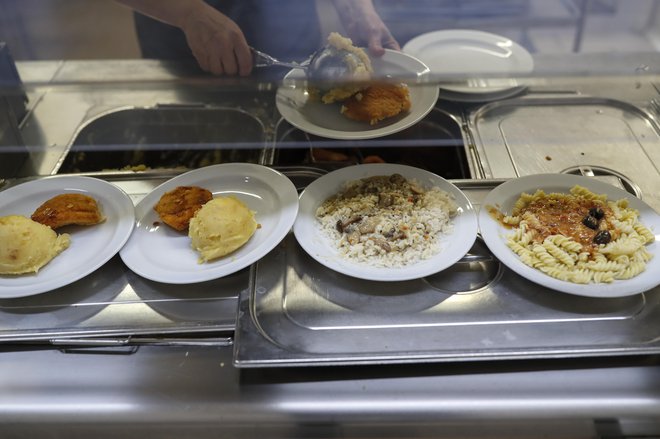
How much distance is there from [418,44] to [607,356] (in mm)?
1109

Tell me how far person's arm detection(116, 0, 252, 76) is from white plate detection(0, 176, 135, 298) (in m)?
0.48

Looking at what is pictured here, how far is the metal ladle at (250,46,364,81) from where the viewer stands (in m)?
1.41

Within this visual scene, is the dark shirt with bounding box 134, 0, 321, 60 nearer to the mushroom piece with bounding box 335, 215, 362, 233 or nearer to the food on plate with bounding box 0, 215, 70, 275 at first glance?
the mushroom piece with bounding box 335, 215, 362, 233

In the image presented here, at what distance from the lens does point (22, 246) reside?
138 cm

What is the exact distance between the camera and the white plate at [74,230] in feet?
4.51

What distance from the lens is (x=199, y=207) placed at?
1.53 metres

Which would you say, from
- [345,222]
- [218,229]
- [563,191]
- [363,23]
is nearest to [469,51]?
[363,23]

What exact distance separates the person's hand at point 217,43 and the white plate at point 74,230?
1.57 ft

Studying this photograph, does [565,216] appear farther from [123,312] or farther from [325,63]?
[123,312]

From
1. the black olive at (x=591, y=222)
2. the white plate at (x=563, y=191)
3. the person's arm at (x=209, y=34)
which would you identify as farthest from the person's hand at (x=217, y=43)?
the black olive at (x=591, y=222)

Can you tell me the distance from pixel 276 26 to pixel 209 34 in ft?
0.70

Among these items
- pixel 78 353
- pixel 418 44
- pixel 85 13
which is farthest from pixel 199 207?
pixel 418 44

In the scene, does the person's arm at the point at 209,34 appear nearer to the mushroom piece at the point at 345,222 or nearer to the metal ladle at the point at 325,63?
the metal ladle at the point at 325,63

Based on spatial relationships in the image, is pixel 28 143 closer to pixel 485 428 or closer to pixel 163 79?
pixel 163 79
